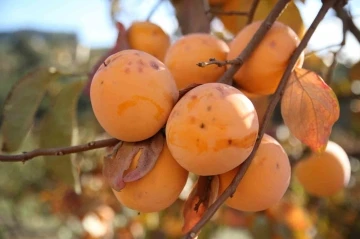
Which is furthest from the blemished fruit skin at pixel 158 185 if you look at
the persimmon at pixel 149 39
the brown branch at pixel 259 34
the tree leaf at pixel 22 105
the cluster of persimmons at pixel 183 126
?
the tree leaf at pixel 22 105

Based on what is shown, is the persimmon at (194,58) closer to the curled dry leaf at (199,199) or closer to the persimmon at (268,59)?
the persimmon at (268,59)

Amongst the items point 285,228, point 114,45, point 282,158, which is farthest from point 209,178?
point 285,228

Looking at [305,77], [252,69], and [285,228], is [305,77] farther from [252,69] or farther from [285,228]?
[285,228]

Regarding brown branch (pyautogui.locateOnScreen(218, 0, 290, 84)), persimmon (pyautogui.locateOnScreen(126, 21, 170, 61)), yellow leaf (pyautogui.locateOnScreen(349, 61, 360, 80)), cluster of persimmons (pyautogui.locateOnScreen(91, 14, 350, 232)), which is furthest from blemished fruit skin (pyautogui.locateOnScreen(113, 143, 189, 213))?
yellow leaf (pyautogui.locateOnScreen(349, 61, 360, 80))

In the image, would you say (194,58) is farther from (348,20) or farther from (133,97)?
(348,20)

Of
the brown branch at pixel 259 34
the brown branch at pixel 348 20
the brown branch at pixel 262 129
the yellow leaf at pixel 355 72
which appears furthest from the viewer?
the yellow leaf at pixel 355 72

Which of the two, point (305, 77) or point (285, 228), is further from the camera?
point (285, 228)

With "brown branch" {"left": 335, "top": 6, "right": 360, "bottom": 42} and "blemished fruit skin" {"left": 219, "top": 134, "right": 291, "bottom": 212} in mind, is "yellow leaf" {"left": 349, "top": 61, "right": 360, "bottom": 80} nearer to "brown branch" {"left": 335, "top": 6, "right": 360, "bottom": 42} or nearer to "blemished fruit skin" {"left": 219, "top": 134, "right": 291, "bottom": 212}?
"brown branch" {"left": 335, "top": 6, "right": 360, "bottom": 42}
